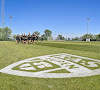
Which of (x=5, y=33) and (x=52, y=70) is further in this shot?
(x=5, y=33)

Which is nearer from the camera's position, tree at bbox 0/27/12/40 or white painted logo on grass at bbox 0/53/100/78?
white painted logo on grass at bbox 0/53/100/78

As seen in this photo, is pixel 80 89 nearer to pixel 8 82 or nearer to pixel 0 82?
pixel 8 82

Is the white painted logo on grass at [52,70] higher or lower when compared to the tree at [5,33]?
lower

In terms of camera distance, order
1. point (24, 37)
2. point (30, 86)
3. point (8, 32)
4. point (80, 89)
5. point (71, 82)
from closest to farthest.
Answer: point (80, 89) < point (30, 86) < point (71, 82) < point (24, 37) < point (8, 32)

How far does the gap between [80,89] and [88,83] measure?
0.46m

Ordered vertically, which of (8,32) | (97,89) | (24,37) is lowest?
(97,89)

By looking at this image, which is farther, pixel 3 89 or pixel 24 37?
pixel 24 37

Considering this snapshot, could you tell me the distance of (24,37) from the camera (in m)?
21.4

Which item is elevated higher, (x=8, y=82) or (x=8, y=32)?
(x=8, y=32)

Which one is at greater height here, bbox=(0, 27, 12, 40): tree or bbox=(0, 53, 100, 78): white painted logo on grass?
bbox=(0, 27, 12, 40): tree

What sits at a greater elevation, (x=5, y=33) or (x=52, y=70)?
(x=5, y=33)

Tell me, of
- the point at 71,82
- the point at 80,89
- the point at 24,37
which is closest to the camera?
the point at 80,89

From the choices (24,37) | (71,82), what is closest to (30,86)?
(71,82)

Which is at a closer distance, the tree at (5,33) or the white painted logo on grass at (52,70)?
the white painted logo on grass at (52,70)
